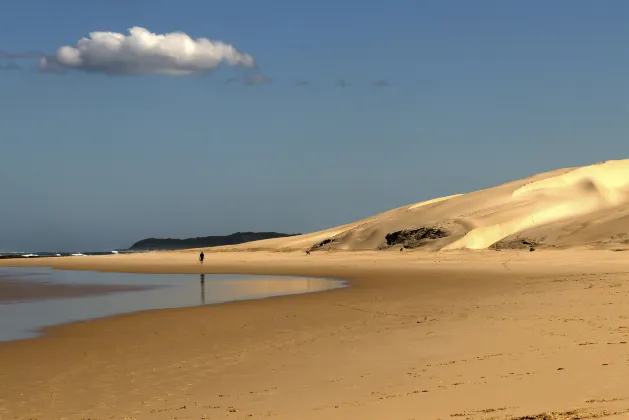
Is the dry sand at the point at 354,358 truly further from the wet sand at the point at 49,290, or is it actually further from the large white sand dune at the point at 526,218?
the large white sand dune at the point at 526,218

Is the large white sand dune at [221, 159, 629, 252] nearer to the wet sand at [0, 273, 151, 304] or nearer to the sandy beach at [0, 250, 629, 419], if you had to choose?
the wet sand at [0, 273, 151, 304]

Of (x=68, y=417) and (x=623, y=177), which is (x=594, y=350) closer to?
(x=68, y=417)

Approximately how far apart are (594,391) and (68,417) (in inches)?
235

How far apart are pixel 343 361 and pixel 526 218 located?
54618 mm

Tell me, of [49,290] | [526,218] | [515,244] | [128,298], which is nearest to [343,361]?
[128,298]

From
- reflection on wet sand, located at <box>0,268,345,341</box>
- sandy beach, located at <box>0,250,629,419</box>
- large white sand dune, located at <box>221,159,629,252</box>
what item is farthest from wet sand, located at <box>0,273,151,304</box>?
large white sand dune, located at <box>221,159,629,252</box>

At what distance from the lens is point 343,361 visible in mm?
11969

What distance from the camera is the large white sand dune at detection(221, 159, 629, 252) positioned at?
51.2m

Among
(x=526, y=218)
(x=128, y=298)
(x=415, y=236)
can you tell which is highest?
(x=526, y=218)

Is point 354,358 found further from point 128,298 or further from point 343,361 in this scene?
point 128,298

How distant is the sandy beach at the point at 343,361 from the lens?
8758mm

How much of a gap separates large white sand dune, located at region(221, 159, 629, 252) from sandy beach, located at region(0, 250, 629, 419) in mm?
29994

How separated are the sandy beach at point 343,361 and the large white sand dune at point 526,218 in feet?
98.4

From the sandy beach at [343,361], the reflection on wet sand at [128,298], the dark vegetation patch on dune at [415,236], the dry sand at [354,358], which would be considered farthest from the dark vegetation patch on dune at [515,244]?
the sandy beach at [343,361]
